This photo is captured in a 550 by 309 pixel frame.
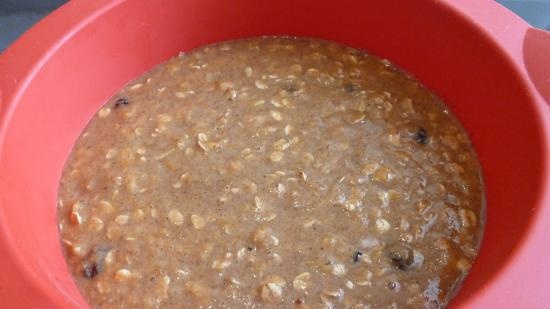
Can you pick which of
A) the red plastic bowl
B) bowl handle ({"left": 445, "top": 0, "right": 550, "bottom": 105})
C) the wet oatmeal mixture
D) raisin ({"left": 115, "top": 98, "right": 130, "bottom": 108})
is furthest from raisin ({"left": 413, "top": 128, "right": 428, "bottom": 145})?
raisin ({"left": 115, "top": 98, "right": 130, "bottom": 108})

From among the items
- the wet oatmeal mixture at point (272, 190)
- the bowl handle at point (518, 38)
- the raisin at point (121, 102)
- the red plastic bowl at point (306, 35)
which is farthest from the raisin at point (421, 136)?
the raisin at point (121, 102)

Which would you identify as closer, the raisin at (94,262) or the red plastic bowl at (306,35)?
the red plastic bowl at (306,35)

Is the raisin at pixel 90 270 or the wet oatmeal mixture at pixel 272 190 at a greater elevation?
the wet oatmeal mixture at pixel 272 190

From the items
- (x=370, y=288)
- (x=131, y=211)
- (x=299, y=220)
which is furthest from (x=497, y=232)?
(x=131, y=211)

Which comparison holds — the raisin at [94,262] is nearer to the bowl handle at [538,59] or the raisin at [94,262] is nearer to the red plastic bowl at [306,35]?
the red plastic bowl at [306,35]

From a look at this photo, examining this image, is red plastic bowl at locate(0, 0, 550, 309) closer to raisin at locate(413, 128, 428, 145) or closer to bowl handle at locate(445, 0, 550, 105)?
bowl handle at locate(445, 0, 550, 105)

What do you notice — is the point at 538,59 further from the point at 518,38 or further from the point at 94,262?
the point at 94,262

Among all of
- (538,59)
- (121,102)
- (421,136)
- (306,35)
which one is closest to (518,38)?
(538,59)
